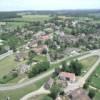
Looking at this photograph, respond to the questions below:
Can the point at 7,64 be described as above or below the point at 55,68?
below

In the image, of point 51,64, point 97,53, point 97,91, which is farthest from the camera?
point 97,53

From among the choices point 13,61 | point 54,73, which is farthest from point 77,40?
point 54,73

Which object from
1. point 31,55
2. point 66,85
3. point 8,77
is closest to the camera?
point 66,85

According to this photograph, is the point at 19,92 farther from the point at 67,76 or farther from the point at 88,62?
the point at 88,62

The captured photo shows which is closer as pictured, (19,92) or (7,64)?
(19,92)

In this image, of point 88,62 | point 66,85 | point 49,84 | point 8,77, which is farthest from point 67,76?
point 88,62

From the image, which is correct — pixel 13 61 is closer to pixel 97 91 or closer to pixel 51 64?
pixel 51 64
